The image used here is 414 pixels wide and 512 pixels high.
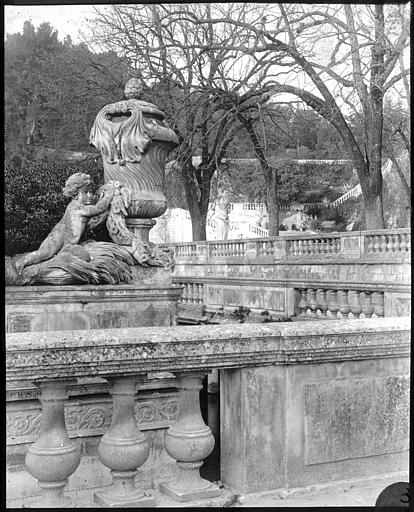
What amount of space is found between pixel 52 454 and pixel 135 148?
18.3 ft

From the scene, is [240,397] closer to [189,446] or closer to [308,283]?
[189,446]

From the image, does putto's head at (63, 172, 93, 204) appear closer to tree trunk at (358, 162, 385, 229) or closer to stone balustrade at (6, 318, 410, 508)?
stone balustrade at (6, 318, 410, 508)

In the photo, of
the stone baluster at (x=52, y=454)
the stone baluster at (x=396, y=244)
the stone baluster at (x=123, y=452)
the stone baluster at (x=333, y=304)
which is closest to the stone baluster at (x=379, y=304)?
the stone baluster at (x=333, y=304)

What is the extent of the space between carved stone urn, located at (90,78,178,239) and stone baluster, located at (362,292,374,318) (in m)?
4.42

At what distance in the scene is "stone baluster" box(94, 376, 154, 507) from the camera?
3178 mm

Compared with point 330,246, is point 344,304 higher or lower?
lower

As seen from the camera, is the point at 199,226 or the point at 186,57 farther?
the point at 199,226

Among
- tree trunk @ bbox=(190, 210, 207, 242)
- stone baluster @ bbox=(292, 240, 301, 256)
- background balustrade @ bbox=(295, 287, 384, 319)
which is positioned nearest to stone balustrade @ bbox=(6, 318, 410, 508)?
background balustrade @ bbox=(295, 287, 384, 319)

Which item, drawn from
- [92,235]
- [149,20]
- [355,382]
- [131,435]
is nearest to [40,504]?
[131,435]

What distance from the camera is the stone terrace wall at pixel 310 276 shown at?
11930mm

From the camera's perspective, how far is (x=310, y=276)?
1791cm

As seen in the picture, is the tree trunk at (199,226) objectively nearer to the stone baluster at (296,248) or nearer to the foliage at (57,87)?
the foliage at (57,87)

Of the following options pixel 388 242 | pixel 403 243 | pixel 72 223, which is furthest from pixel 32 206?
pixel 388 242

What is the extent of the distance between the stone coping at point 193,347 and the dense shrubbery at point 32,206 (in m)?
7.48
